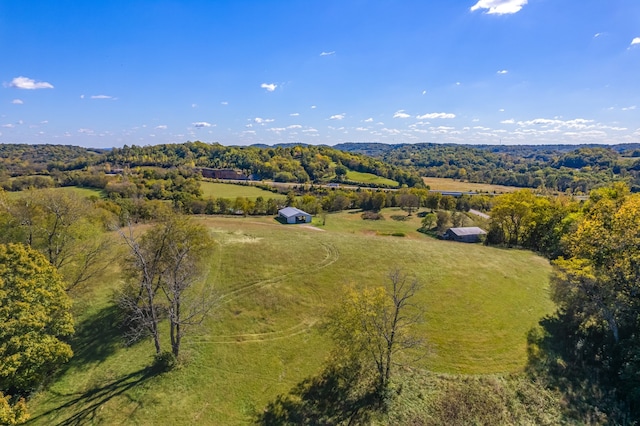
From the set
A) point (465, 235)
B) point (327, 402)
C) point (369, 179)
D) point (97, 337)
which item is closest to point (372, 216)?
point (465, 235)

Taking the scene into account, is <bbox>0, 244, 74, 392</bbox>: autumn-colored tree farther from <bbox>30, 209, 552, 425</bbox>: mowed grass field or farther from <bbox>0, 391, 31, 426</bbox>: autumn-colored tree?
<bbox>30, 209, 552, 425</bbox>: mowed grass field

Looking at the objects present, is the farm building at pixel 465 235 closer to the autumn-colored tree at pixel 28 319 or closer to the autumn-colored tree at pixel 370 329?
the autumn-colored tree at pixel 370 329

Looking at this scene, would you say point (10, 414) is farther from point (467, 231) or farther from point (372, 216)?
point (372, 216)

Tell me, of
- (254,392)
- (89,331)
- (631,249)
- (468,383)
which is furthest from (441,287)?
(89,331)

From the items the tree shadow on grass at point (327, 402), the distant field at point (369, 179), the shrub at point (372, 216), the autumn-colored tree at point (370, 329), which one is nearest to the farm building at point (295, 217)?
A: the shrub at point (372, 216)

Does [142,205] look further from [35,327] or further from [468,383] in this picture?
[468,383]
